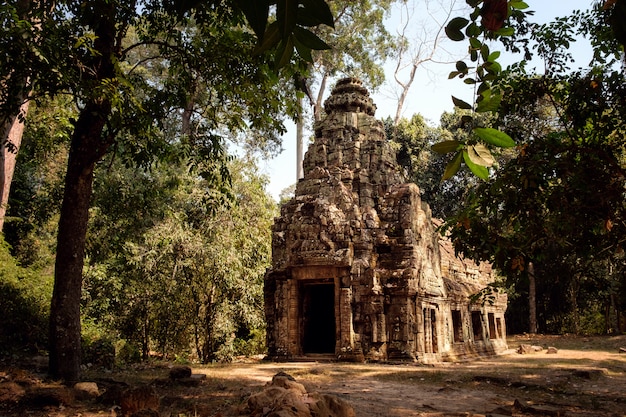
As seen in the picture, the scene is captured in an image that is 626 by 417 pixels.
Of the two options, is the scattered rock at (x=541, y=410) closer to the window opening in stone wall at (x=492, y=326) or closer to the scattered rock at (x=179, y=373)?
the scattered rock at (x=179, y=373)

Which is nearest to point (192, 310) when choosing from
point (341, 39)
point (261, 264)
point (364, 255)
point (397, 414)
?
point (261, 264)

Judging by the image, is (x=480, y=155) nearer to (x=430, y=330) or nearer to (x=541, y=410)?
(x=541, y=410)

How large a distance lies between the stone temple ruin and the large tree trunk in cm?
695

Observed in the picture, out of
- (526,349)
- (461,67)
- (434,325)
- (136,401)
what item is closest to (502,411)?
(136,401)

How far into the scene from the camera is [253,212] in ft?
58.5

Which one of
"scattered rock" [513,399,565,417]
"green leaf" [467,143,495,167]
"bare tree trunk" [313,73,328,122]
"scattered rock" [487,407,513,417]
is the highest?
"bare tree trunk" [313,73,328,122]

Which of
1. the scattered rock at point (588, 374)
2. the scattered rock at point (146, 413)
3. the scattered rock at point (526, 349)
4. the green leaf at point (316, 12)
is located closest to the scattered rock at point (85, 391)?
the scattered rock at point (146, 413)

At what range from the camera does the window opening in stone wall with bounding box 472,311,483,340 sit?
17.8 m

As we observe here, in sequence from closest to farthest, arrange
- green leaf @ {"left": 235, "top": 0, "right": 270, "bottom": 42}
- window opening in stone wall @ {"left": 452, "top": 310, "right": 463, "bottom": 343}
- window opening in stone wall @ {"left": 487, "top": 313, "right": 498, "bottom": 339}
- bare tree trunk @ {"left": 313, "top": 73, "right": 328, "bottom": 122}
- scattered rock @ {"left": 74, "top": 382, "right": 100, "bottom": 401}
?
green leaf @ {"left": 235, "top": 0, "right": 270, "bottom": 42}, scattered rock @ {"left": 74, "top": 382, "right": 100, "bottom": 401}, window opening in stone wall @ {"left": 452, "top": 310, "right": 463, "bottom": 343}, window opening in stone wall @ {"left": 487, "top": 313, "right": 498, "bottom": 339}, bare tree trunk @ {"left": 313, "top": 73, "right": 328, "bottom": 122}

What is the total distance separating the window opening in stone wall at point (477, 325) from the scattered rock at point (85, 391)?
14.5 m

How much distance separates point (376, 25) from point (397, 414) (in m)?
21.0

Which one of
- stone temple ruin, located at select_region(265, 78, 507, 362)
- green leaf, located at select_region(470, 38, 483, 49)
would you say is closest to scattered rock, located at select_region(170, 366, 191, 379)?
stone temple ruin, located at select_region(265, 78, 507, 362)

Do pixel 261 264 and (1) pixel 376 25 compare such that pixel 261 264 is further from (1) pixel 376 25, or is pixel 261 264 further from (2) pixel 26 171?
(1) pixel 376 25

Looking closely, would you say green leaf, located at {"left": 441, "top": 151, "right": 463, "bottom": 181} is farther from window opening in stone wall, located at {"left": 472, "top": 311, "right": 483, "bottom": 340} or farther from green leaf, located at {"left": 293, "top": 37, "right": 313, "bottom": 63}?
window opening in stone wall, located at {"left": 472, "top": 311, "right": 483, "bottom": 340}
